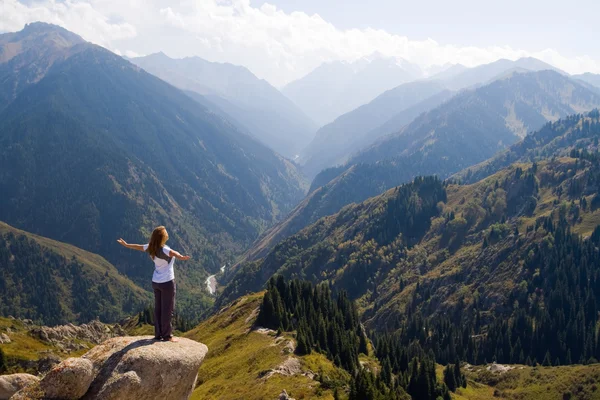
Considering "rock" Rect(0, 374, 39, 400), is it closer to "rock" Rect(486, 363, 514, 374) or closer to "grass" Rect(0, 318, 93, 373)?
"grass" Rect(0, 318, 93, 373)

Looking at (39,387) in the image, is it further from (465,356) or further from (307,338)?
(465,356)

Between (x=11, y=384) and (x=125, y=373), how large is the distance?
29.7 feet

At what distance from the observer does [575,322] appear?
Result: 18438 cm

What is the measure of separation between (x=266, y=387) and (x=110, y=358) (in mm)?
49266

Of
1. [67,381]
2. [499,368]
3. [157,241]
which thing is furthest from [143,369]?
[499,368]

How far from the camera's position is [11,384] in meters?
27.7

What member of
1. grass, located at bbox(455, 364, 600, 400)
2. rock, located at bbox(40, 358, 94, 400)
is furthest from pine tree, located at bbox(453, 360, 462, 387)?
rock, located at bbox(40, 358, 94, 400)

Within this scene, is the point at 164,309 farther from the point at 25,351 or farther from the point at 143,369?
the point at 25,351

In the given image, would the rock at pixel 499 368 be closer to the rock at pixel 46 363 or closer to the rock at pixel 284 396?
the rock at pixel 284 396

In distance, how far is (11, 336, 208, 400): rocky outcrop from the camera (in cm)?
2383

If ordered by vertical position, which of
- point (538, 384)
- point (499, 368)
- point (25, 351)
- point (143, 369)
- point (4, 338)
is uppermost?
point (143, 369)

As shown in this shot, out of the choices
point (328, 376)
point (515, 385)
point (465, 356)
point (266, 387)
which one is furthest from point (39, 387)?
point (465, 356)

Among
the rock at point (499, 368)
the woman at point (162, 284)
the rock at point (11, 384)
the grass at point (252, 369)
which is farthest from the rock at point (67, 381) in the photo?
the rock at point (499, 368)

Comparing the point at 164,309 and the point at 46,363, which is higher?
the point at 164,309
